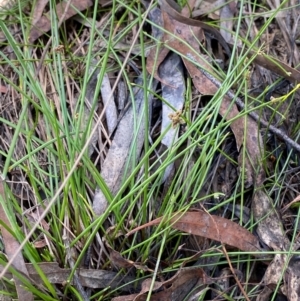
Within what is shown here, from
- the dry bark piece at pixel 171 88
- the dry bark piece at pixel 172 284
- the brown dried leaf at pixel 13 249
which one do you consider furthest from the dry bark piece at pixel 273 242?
the brown dried leaf at pixel 13 249

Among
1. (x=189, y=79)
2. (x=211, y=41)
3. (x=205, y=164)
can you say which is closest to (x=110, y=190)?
(x=205, y=164)

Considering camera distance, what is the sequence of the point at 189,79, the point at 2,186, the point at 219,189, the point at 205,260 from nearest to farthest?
the point at 2,186
the point at 205,260
the point at 219,189
the point at 189,79

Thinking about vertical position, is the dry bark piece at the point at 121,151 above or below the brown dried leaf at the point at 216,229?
above

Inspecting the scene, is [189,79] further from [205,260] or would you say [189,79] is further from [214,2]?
[205,260]

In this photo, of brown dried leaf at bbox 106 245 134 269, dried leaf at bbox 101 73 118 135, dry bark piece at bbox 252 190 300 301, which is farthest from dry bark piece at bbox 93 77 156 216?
dry bark piece at bbox 252 190 300 301

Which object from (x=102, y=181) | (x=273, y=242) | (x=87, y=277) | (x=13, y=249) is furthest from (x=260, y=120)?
(x=13, y=249)

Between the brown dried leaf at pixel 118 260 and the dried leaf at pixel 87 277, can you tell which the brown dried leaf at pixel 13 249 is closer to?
the dried leaf at pixel 87 277
